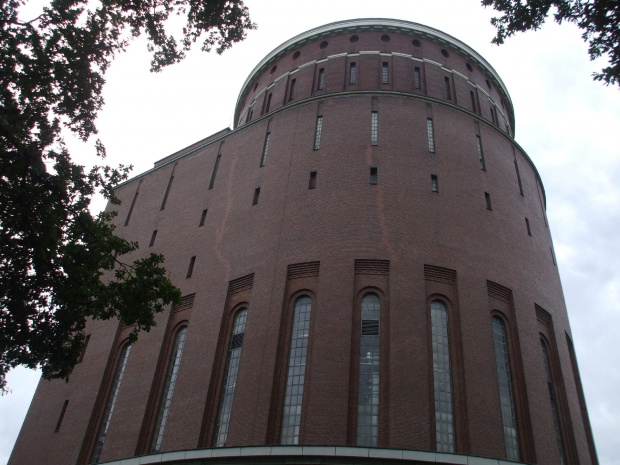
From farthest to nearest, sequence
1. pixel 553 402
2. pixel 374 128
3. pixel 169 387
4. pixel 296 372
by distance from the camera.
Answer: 1. pixel 374 128
2. pixel 169 387
3. pixel 553 402
4. pixel 296 372

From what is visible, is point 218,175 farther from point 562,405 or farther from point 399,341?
point 562,405

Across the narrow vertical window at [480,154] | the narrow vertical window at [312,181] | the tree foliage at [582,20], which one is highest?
the narrow vertical window at [480,154]

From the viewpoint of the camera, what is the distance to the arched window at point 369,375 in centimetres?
1750

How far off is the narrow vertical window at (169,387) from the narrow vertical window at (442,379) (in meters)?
9.69

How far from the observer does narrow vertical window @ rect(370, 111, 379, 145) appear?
24.8 metres

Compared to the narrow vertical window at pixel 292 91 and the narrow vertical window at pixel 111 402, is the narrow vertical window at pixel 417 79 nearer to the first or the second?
the narrow vertical window at pixel 292 91

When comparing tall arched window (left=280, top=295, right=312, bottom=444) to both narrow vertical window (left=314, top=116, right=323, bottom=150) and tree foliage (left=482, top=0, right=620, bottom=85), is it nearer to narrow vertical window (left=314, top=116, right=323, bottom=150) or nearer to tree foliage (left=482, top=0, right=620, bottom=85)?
narrow vertical window (left=314, top=116, right=323, bottom=150)

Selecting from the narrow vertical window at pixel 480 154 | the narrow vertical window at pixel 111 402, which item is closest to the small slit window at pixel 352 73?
the narrow vertical window at pixel 480 154

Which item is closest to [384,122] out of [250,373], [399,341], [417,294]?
[417,294]

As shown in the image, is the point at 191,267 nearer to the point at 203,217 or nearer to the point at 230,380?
the point at 203,217

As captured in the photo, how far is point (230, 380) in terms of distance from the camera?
20.6 m

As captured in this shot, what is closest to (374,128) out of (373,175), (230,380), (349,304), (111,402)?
(373,175)

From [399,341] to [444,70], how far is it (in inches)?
665

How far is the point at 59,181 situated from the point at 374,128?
1462 cm
